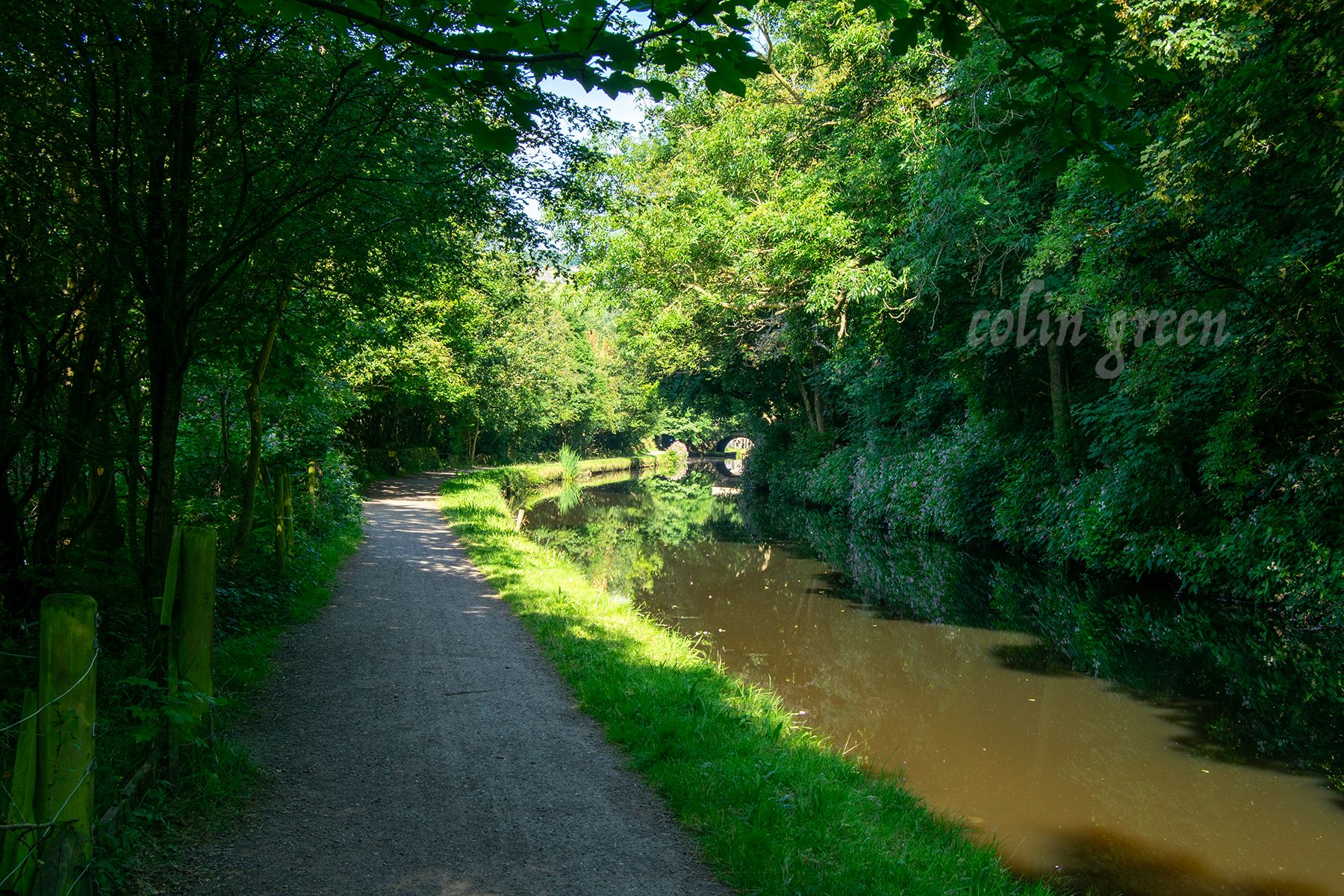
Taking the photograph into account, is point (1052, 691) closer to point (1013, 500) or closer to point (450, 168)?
point (450, 168)

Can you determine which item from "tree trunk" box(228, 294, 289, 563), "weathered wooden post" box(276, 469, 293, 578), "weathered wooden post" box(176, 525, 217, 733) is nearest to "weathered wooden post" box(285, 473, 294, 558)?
"weathered wooden post" box(276, 469, 293, 578)

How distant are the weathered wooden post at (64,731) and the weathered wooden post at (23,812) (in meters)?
0.03

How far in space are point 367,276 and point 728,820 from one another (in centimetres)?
457

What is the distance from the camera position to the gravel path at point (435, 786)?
3.59 meters

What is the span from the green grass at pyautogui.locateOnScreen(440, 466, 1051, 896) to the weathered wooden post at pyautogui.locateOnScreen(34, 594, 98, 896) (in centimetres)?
254

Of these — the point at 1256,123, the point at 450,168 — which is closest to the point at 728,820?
the point at 450,168

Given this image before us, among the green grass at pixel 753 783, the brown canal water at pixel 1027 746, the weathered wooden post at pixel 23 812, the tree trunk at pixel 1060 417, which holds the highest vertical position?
the tree trunk at pixel 1060 417

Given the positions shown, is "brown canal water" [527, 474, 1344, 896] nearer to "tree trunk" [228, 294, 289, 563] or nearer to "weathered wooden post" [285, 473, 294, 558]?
"weathered wooden post" [285, 473, 294, 558]

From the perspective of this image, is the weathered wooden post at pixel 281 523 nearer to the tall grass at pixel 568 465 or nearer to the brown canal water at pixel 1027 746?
the brown canal water at pixel 1027 746

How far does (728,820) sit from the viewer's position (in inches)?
167

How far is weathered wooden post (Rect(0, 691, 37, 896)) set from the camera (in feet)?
8.62

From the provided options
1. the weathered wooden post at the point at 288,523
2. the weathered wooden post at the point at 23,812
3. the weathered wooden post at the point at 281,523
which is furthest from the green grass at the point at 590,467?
the weathered wooden post at the point at 23,812

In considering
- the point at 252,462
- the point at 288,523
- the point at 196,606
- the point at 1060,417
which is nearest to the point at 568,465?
the point at 1060,417

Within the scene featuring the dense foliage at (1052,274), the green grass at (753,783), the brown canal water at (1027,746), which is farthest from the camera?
the dense foliage at (1052,274)
